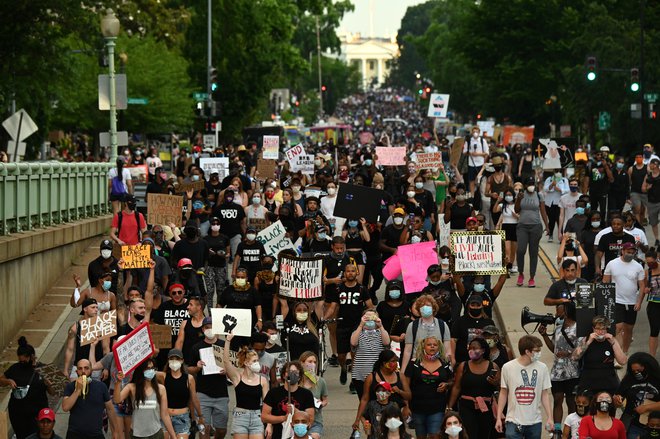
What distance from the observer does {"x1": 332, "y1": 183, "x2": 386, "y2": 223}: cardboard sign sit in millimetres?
22141

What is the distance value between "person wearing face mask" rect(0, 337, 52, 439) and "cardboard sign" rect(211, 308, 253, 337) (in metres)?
1.75

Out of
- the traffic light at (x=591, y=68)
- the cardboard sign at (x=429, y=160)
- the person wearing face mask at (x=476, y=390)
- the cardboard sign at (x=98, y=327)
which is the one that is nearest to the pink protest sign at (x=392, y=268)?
the cardboard sign at (x=98, y=327)

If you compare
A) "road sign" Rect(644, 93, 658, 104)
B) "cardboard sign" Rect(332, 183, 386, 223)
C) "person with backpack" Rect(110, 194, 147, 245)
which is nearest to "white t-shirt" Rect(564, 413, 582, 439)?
"cardboard sign" Rect(332, 183, 386, 223)

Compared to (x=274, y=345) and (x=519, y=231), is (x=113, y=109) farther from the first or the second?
(x=274, y=345)

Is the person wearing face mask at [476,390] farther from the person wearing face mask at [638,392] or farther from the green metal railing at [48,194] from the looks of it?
the green metal railing at [48,194]

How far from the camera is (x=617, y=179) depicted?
1139 inches

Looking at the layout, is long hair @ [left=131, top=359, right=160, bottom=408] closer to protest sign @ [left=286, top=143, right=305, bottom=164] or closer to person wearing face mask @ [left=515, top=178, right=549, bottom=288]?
person wearing face mask @ [left=515, top=178, right=549, bottom=288]

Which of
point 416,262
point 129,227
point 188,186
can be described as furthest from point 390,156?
point 416,262

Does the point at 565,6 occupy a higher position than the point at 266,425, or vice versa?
the point at 565,6

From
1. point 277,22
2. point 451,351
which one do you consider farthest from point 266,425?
point 277,22

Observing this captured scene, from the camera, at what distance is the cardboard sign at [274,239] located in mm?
20734

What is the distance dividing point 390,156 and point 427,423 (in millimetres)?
17479

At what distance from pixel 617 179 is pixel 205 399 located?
15.5 meters

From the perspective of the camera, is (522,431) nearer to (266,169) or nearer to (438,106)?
(266,169)
